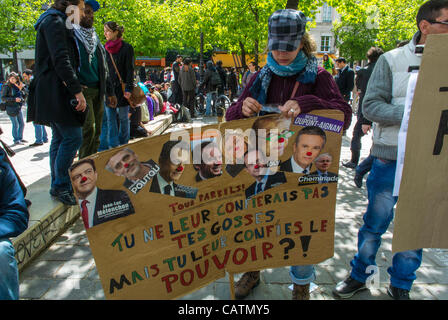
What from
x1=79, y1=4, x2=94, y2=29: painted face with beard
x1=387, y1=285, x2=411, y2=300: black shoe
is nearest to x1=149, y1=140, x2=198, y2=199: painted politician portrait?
x1=387, y1=285, x2=411, y2=300: black shoe

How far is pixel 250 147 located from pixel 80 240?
8.19ft

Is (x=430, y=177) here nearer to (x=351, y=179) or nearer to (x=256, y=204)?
(x=256, y=204)

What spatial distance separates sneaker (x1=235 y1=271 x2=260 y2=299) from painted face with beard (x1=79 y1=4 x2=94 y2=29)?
10.2ft

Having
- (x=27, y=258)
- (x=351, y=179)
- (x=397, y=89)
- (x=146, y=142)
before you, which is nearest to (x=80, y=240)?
(x=27, y=258)

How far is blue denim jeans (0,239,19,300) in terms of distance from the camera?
1834 millimetres

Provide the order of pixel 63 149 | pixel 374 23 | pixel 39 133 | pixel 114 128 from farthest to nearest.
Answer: pixel 374 23, pixel 39 133, pixel 114 128, pixel 63 149

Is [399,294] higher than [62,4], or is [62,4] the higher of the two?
[62,4]

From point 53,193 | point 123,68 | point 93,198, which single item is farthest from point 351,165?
point 93,198

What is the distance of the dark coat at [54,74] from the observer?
3.24 metres

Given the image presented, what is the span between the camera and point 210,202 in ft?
6.26

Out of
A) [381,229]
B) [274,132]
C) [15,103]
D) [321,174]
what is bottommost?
[381,229]

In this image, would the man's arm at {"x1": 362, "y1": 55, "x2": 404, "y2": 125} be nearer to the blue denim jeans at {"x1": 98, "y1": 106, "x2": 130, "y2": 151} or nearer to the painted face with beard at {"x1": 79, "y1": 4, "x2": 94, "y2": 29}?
the painted face with beard at {"x1": 79, "y1": 4, "x2": 94, "y2": 29}

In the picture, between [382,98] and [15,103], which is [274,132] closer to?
[382,98]

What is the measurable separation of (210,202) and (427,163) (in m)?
1.11
